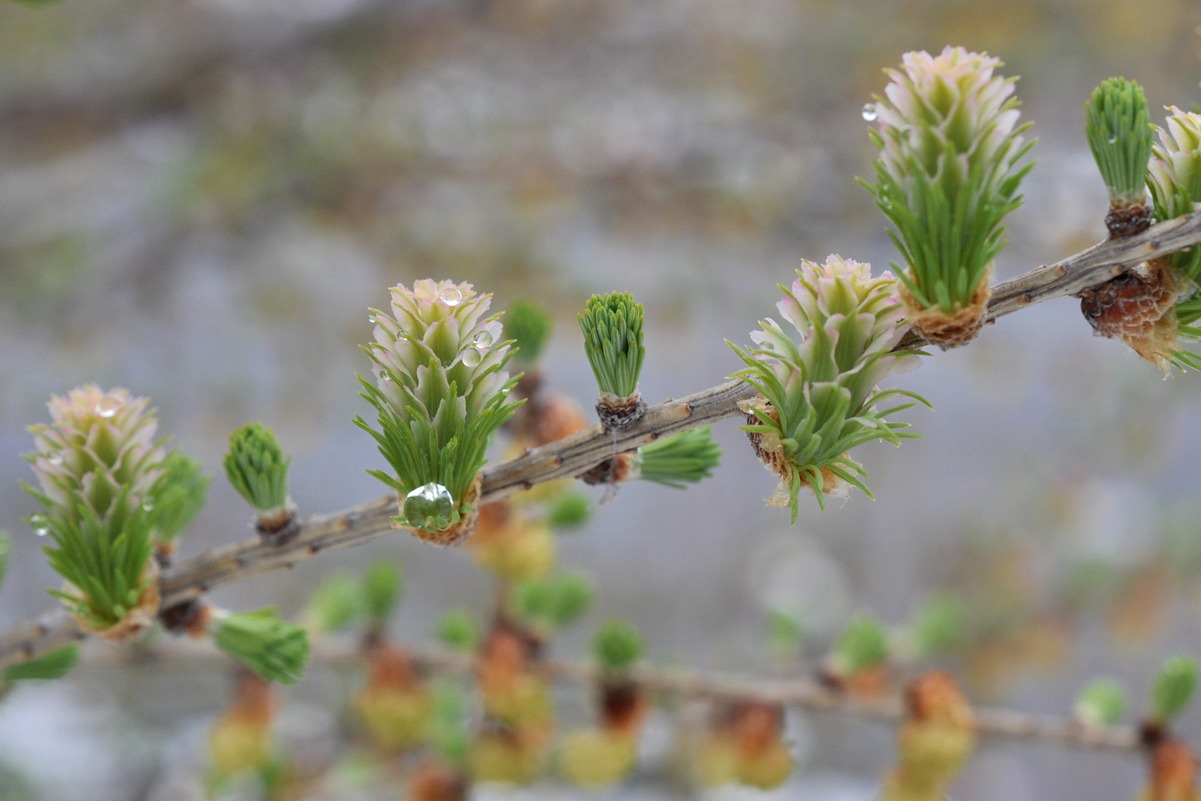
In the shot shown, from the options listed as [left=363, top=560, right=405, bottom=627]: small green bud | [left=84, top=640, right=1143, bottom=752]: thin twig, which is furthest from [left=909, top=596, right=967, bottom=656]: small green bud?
[left=363, top=560, right=405, bottom=627]: small green bud

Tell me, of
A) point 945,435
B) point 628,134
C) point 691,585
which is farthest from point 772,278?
point 691,585

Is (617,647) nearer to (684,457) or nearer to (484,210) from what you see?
(684,457)

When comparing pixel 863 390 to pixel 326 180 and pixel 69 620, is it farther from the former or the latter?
pixel 326 180

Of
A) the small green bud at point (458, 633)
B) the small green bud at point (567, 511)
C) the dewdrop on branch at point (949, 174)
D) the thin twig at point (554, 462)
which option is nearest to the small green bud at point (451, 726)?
the small green bud at point (458, 633)

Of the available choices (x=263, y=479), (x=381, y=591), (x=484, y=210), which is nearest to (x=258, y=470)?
(x=263, y=479)

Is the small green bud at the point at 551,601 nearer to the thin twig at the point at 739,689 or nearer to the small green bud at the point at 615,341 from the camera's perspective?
the thin twig at the point at 739,689
